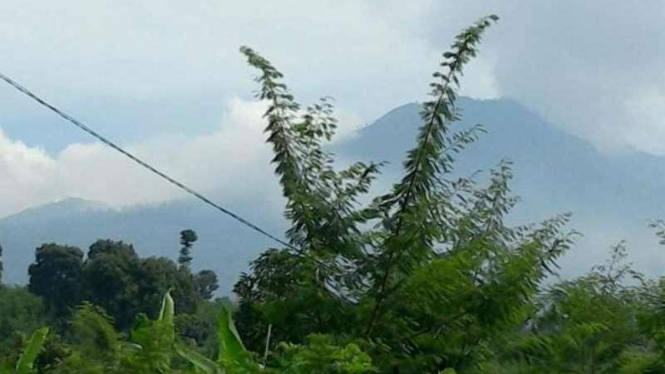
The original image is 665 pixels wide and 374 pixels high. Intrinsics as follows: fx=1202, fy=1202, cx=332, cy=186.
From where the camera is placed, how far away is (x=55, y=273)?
33.8 metres

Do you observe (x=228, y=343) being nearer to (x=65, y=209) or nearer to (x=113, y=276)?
(x=113, y=276)

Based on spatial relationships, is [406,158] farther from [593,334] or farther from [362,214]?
[593,334]

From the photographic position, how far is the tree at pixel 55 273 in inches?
1163

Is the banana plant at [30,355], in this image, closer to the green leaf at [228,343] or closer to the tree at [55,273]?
the green leaf at [228,343]

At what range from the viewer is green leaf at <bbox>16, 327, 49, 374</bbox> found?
3.46m

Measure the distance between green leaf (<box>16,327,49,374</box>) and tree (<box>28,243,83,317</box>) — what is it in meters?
24.4

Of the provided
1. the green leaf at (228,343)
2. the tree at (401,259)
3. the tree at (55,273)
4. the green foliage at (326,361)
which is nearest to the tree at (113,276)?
the tree at (55,273)

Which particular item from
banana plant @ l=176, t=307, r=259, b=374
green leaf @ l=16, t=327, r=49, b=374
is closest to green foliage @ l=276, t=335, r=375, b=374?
banana plant @ l=176, t=307, r=259, b=374

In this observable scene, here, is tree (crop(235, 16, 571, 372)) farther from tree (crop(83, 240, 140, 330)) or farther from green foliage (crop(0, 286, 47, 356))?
green foliage (crop(0, 286, 47, 356))

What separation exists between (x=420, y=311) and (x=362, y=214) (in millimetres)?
619

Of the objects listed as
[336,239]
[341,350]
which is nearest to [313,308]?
[336,239]

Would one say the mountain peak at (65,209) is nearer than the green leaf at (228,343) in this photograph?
No

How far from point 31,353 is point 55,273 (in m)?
31.1

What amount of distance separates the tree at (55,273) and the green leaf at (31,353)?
24.4 metres
